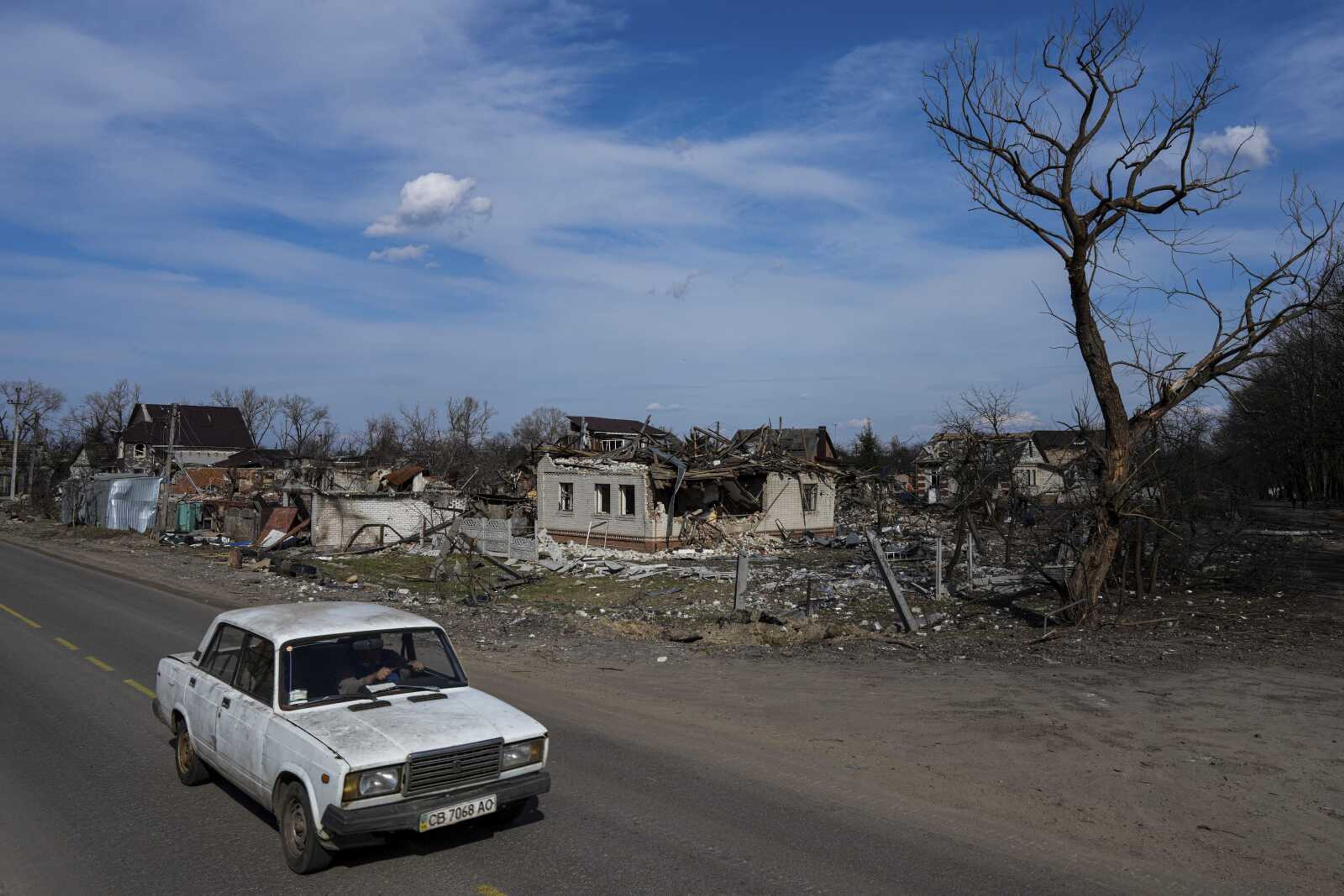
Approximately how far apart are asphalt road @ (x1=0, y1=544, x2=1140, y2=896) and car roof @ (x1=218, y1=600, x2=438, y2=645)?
130 cm

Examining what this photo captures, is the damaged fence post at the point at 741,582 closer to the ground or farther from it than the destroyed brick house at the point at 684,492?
closer to the ground

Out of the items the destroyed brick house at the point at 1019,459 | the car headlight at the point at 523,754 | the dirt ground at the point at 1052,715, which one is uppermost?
the destroyed brick house at the point at 1019,459

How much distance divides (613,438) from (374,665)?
43053 millimetres

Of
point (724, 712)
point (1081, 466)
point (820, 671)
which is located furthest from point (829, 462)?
point (724, 712)

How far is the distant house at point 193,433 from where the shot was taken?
8369 centimetres

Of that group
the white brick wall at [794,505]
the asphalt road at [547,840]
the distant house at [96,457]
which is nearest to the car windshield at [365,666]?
the asphalt road at [547,840]

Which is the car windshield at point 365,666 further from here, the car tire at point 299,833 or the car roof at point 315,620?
the car tire at point 299,833

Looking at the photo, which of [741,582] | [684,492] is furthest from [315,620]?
[684,492]

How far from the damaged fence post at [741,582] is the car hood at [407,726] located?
9.82m

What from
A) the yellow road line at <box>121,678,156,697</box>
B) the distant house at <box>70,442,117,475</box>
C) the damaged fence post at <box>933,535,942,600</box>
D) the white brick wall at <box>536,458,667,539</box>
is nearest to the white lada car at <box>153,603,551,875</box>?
the yellow road line at <box>121,678,156,697</box>

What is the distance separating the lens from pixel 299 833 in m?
5.34

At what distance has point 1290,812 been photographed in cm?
656

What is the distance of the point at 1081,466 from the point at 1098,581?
7.34 ft

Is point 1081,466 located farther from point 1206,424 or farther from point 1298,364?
point 1298,364
